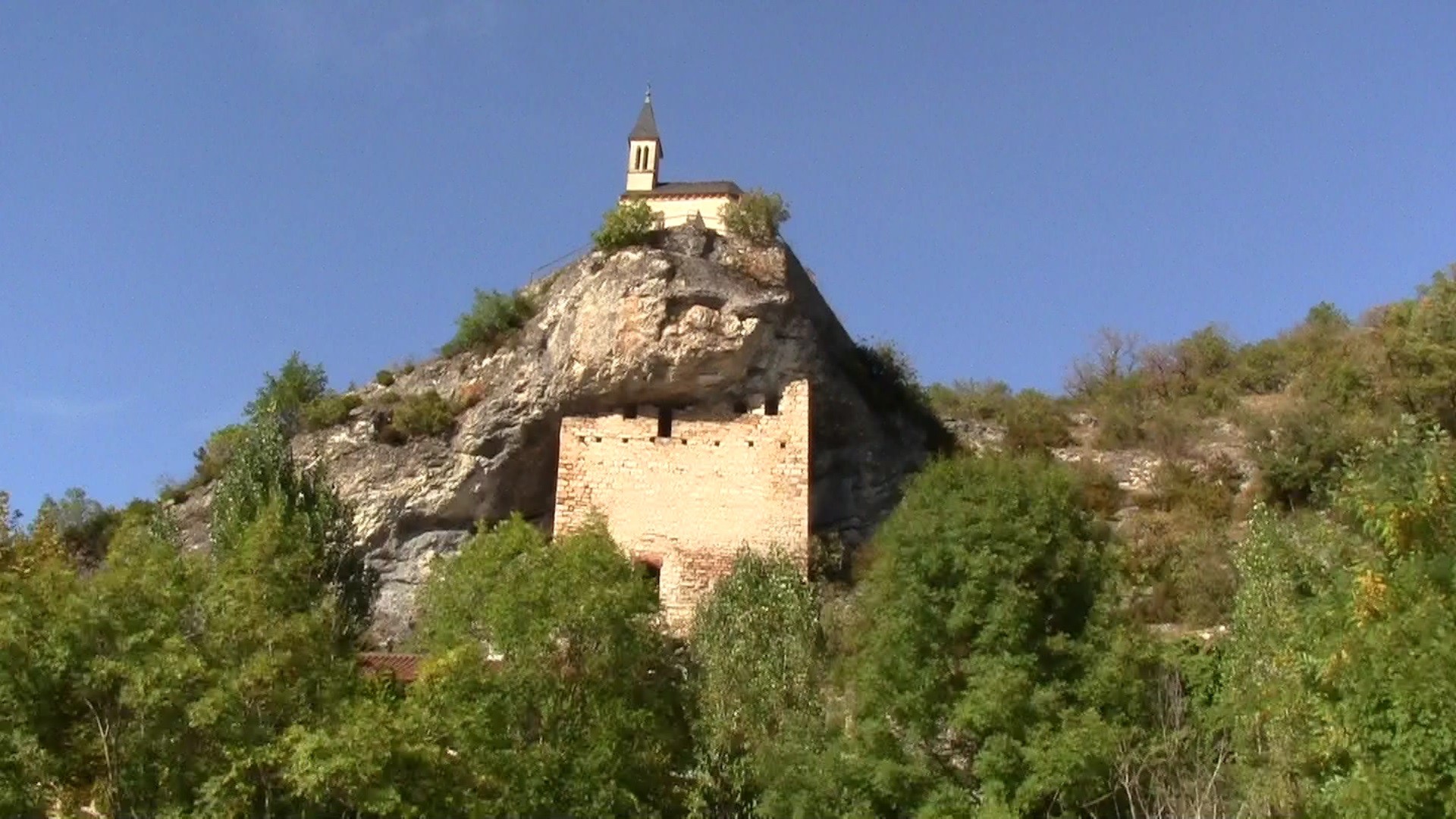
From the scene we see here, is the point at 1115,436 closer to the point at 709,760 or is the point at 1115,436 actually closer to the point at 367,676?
the point at 709,760

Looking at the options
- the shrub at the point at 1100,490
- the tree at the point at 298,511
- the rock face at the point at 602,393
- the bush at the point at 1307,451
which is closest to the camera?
the tree at the point at 298,511

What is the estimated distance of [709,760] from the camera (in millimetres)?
21859

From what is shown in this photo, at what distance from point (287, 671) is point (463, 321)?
43.3ft

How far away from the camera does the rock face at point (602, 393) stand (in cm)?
2848

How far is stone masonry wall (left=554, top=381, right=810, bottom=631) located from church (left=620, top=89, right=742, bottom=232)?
1068cm

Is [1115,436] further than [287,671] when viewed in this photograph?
Yes

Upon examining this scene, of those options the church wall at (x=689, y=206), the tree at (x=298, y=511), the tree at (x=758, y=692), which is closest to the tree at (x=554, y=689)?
the tree at (x=758, y=692)

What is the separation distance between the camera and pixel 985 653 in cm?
2062

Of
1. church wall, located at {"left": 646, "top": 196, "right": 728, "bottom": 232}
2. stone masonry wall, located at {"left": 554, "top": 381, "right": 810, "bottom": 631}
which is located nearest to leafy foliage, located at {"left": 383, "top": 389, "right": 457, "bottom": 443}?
stone masonry wall, located at {"left": 554, "top": 381, "right": 810, "bottom": 631}

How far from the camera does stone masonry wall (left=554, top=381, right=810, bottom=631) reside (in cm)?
A: 2725

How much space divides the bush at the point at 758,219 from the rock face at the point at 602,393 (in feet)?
1.06

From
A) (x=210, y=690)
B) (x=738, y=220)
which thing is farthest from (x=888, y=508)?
(x=210, y=690)

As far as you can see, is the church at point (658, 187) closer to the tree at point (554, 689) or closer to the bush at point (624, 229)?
the bush at point (624, 229)

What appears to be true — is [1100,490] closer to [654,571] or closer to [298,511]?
[654,571]
